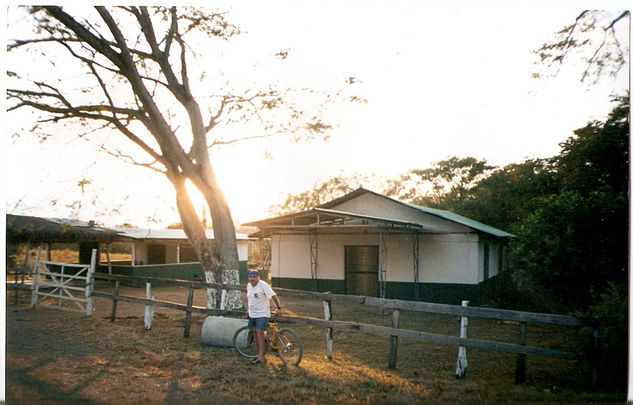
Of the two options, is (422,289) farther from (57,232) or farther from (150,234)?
(150,234)

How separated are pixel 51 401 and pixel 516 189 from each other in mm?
12030

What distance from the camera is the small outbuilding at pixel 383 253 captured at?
575 inches

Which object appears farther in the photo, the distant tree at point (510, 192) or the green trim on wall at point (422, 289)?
the green trim on wall at point (422, 289)

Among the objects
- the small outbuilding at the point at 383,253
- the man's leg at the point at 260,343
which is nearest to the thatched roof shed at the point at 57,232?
the small outbuilding at the point at 383,253

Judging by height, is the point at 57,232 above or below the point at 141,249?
above

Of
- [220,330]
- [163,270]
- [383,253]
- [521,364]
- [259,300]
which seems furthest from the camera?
[163,270]

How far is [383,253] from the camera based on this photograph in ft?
51.7

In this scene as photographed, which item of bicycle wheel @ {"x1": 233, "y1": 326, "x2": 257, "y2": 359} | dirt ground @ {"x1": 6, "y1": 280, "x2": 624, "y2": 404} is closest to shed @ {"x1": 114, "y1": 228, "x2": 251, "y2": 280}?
dirt ground @ {"x1": 6, "y1": 280, "x2": 624, "y2": 404}

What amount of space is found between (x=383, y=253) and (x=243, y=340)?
9.01 meters

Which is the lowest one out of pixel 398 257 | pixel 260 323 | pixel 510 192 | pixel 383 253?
pixel 260 323

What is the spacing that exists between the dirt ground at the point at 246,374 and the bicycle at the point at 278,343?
153mm

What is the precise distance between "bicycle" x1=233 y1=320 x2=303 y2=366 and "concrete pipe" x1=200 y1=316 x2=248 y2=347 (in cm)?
25

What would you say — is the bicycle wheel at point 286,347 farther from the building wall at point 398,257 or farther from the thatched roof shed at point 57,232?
the building wall at point 398,257

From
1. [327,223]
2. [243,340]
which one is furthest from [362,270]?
[243,340]
